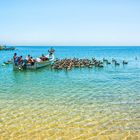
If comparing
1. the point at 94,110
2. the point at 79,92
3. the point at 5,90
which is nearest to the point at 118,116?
the point at 94,110

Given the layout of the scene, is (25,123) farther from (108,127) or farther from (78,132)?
(108,127)

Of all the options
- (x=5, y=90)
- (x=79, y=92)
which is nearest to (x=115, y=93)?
(x=79, y=92)

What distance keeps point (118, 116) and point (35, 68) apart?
84.7 ft

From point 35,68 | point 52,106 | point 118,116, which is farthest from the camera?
point 35,68

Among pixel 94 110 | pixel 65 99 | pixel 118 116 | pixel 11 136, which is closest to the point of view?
pixel 11 136

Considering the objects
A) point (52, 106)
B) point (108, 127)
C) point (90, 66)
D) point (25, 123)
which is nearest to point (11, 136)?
point (25, 123)

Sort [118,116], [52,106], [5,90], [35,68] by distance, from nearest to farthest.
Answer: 1. [118,116]
2. [52,106]
3. [5,90]
4. [35,68]

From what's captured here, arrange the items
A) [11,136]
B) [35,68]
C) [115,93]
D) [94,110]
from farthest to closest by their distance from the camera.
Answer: [35,68] < [115,93] < [94,110] < [11,136]

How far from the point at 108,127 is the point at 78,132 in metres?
1.34

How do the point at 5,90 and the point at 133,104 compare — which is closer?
the point at 133,104

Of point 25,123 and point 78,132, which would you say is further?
point 25,123

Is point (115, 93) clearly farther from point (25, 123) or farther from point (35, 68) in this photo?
point (35, 68)

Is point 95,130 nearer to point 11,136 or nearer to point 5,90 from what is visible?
point 11,136

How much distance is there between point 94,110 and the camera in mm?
15031
